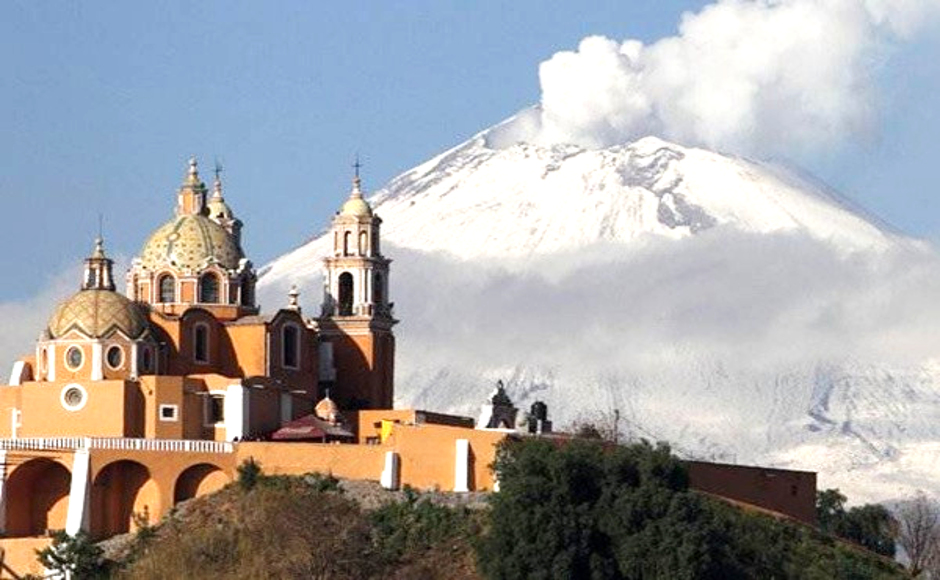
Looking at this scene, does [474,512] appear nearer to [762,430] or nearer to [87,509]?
[87,509]

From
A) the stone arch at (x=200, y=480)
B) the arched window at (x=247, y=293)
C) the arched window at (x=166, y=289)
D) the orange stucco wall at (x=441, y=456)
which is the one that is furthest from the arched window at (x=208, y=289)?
the orange stucco wall at (x=441, y=456)

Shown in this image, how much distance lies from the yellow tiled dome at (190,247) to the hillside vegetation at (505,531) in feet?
28.5

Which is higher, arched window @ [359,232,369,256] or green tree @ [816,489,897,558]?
arched window @ [359,232,369,256]

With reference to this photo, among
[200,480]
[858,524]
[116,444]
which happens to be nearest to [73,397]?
[116,444]

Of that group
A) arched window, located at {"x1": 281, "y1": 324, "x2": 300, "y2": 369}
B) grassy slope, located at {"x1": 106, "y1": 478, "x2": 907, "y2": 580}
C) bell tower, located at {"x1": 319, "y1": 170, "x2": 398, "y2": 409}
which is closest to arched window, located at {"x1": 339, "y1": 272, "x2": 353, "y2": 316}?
bell tower, located at {"x1": 319, "y1": 170, "x2": 398, "y2": 409}

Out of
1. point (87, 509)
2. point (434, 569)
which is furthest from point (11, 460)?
point (434, 569)

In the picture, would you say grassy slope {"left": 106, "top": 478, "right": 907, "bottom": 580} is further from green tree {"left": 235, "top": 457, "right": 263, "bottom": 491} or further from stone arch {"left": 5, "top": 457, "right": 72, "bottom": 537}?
stone arch {"left": 5, "top": 457, "right": 72, "bottom": 537}

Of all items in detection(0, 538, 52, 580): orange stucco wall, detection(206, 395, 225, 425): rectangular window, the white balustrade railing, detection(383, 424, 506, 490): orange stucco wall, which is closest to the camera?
detection(0, 538, 52, 580): orange stucco wall

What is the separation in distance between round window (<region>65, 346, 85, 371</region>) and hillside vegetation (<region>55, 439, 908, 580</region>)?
16.0 ft

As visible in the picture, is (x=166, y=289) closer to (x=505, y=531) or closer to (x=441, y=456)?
(x=441, y=456)

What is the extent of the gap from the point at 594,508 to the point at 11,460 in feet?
47.1

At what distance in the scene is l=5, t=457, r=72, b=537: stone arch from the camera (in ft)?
262

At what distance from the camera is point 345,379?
88375 millimetres

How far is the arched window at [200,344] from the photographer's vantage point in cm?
8462
